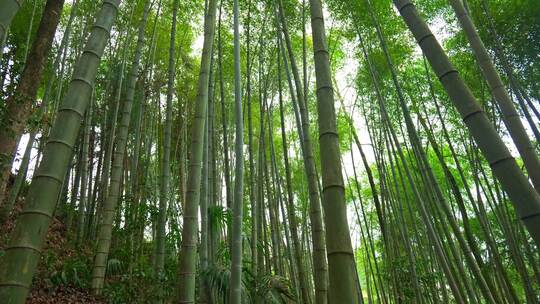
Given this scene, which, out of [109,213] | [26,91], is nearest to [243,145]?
[109,213]

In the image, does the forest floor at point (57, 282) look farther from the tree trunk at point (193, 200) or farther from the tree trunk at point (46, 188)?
the tree trunk at point (46, 188)

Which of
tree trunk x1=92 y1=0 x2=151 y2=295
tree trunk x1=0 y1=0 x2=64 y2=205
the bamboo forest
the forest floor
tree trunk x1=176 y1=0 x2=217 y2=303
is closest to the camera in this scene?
the bamboo forest

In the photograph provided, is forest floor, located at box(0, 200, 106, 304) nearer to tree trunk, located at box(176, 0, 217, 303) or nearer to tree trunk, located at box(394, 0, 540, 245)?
tree trunk, located at box(176, 0, 217, 303)

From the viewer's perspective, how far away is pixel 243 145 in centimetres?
329

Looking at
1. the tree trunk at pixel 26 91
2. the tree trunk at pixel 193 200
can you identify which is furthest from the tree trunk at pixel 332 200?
the tree trunk at pixel 26 91

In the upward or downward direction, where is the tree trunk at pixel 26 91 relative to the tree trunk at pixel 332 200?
upward

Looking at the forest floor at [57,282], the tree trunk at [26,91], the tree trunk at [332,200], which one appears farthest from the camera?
the forest floor at [57,282]

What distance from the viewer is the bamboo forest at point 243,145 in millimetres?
1400

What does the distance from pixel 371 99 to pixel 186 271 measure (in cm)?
580

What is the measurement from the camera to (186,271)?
2.39m

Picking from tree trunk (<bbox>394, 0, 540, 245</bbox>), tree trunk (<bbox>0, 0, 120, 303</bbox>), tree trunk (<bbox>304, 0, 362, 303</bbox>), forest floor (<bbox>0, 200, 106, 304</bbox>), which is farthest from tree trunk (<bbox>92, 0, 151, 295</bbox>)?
tree trunk (<bbox>394, 0, 540, 245</bbox>)

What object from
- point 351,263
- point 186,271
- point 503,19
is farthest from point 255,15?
point 351,263

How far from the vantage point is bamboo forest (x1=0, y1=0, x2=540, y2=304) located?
140 cm

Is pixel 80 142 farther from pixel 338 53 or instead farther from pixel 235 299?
pixel 235 299
